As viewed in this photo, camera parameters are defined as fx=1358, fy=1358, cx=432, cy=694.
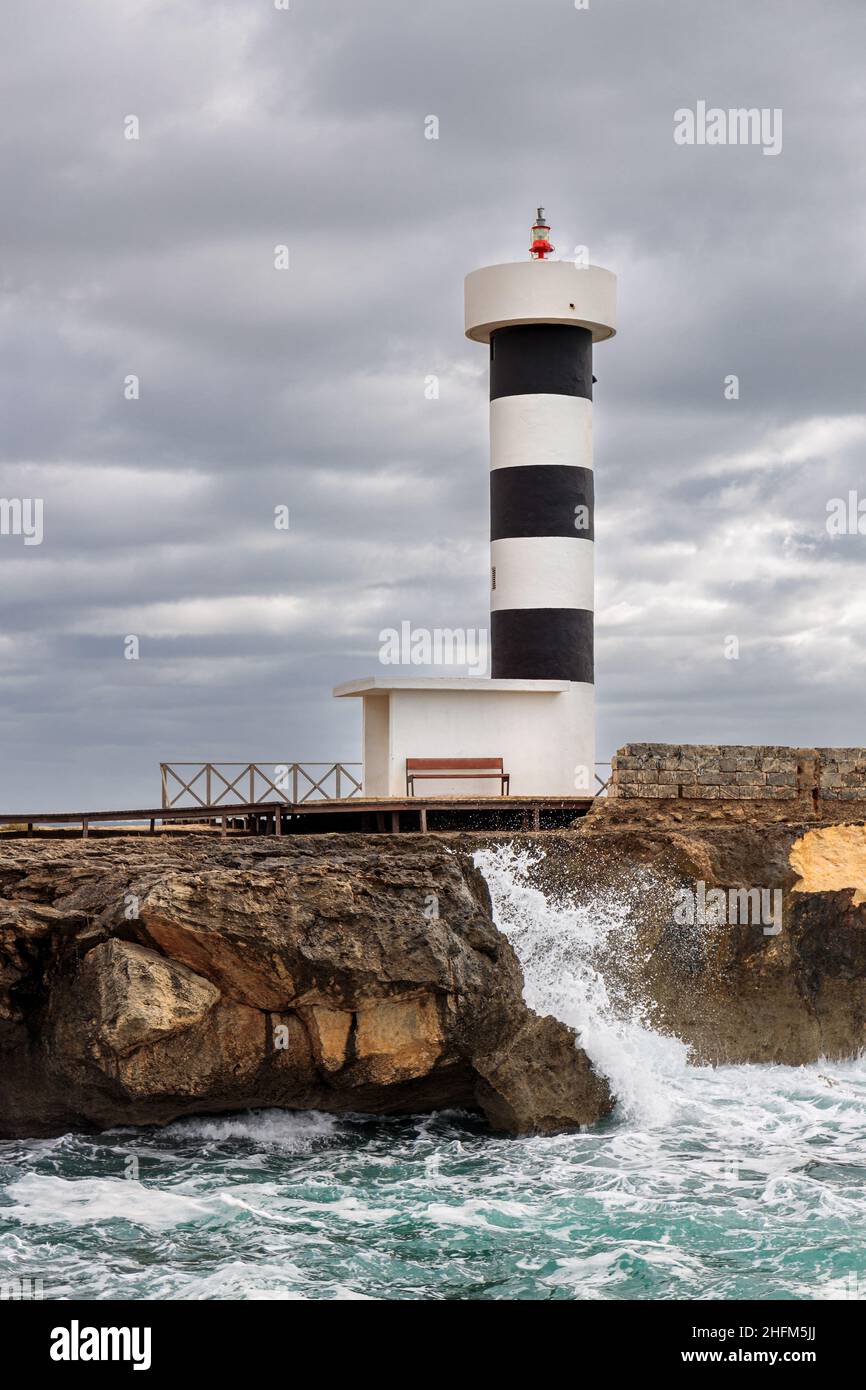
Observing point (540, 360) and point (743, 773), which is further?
point (540, 360)

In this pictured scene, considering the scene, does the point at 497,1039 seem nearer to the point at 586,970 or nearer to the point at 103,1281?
the point at 586,970

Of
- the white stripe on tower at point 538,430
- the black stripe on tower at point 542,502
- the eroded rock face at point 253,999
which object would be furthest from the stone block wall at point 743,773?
the white stripe on tower at point 538,430

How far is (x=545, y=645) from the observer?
21.4m

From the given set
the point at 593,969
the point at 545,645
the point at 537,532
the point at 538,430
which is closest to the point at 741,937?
the point at 593,969

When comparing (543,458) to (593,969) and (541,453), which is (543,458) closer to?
(541,453)

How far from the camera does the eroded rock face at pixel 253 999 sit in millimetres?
9516

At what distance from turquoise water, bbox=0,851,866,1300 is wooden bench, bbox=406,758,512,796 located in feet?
27.6

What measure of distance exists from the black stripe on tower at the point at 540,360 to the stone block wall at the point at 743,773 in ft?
26.6

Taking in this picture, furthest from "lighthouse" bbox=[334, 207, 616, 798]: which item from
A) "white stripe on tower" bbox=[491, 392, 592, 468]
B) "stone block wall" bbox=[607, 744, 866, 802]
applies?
"stone block wall" bbox=[607, 744, 866, 802]

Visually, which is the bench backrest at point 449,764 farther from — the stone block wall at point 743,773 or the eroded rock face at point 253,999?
the eroded rock face at point 253,999

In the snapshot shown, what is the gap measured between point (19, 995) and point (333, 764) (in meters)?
11.3

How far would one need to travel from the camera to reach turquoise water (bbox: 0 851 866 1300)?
292 inches

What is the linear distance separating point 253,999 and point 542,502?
13.0 m
